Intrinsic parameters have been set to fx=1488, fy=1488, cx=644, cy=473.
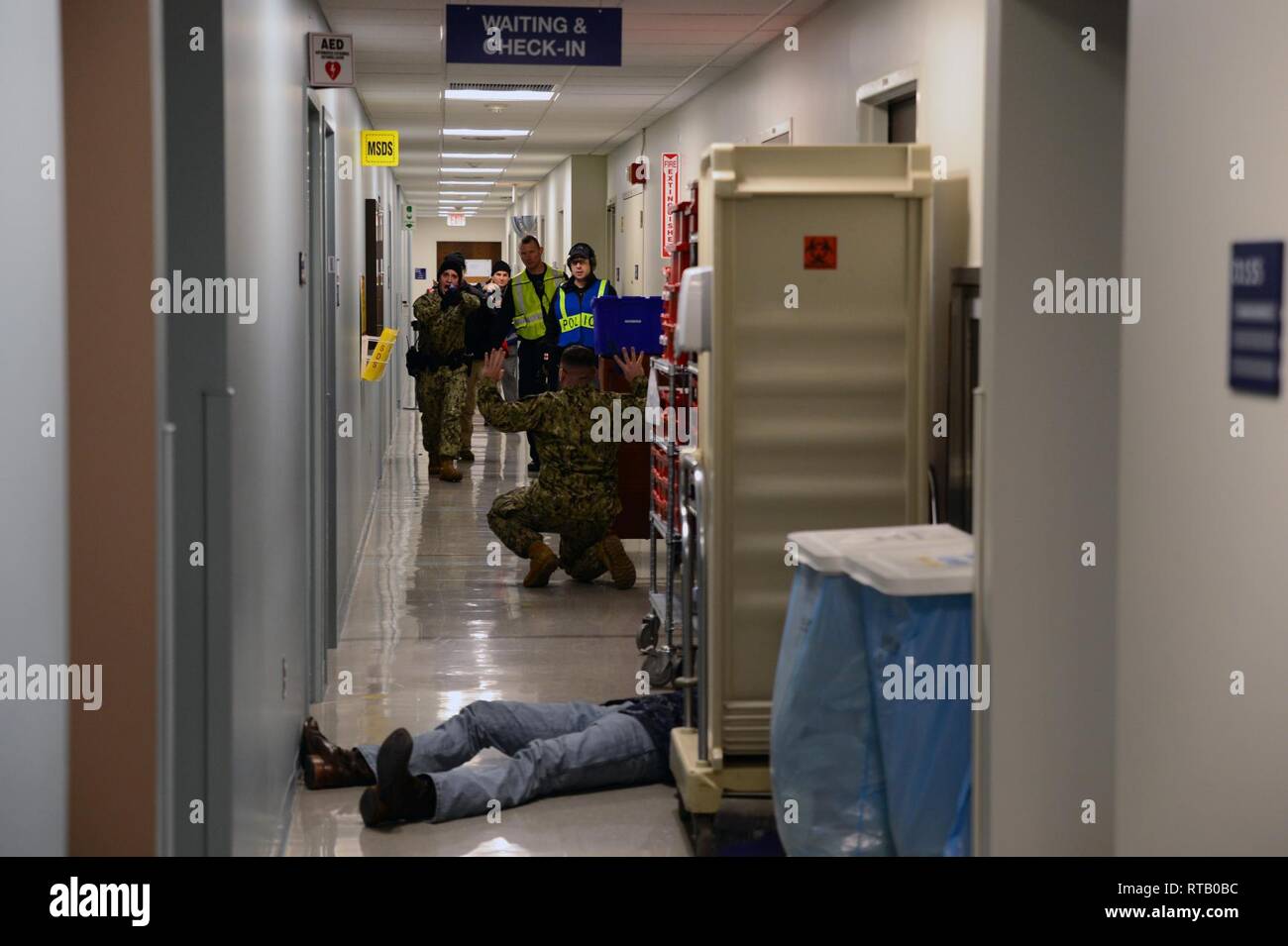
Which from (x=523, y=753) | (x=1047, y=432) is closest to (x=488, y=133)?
(x=523, y=753)

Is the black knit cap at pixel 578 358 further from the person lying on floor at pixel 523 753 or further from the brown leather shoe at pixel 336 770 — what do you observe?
the brown leather shoe at pixel 336 770

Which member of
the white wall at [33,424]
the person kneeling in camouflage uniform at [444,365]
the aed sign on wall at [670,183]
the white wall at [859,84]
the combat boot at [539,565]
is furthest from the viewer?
the aed sign on wall at [670,183]

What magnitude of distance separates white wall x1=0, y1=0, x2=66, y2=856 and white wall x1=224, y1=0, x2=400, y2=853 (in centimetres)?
75

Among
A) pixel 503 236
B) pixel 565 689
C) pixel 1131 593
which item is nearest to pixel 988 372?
pixel 1131 593

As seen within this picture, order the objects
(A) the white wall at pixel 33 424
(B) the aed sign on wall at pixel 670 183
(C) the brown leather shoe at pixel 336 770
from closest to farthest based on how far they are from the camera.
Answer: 1. (A) the white wall at pixel 33 424
2. (C) the brown leather shoe at pixel 336 770
3. (B) the aed sign on wall at pixel 670 183

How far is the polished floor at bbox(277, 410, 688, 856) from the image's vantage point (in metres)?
4.22

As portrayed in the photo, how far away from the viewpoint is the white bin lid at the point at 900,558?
118 inches

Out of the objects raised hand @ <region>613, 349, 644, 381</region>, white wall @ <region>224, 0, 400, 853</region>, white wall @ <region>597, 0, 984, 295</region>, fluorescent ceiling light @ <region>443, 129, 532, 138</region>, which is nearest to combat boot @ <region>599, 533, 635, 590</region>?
raised hand @ <region>613, 349, 644, 381</region>

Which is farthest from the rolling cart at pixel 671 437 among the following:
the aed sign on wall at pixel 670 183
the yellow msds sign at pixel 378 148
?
the aed sign on wall at pixel 670 183

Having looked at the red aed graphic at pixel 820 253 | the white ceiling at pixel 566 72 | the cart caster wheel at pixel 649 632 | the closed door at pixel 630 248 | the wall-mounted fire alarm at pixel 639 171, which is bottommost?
the cart caster wheel at pixel 649 632

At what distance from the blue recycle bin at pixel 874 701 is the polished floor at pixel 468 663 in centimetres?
99

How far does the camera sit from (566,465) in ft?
24.8

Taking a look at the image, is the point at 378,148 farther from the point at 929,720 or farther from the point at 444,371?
the point at 929,720
